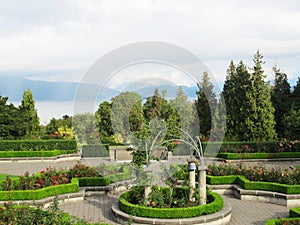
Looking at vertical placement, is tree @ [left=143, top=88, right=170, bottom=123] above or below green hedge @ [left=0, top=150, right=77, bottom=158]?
above

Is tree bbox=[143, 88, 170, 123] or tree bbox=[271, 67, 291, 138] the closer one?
tree bbox=[143, 88, 170, 123]

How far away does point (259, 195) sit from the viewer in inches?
478

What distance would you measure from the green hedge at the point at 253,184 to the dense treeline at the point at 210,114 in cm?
251

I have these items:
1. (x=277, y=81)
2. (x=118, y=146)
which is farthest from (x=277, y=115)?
(x=118, y=146)

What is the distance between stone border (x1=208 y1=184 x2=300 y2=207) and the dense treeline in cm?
287

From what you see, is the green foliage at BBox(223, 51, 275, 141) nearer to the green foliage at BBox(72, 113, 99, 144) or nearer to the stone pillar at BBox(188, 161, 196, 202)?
the green foliage at BBox(72, 113, 99, 144)

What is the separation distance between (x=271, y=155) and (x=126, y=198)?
11.9 meters

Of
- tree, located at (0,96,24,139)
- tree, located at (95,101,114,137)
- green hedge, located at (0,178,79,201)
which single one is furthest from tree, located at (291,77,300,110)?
green hedge, located at (0,178,79,201)

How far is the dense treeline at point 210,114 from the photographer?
49.7ft

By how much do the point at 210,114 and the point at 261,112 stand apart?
11.1ft

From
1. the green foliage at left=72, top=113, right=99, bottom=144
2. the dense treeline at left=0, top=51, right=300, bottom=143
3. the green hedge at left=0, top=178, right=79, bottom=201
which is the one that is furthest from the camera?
the dense treeline at left=0, top=51, right=300, bottom=143

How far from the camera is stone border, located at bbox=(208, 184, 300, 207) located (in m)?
11.5

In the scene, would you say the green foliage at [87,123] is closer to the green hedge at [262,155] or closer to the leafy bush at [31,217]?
the leafy bush at [31,217]

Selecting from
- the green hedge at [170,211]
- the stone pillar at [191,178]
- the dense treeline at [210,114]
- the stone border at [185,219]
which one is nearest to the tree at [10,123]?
the dense treeline at [210,114]
